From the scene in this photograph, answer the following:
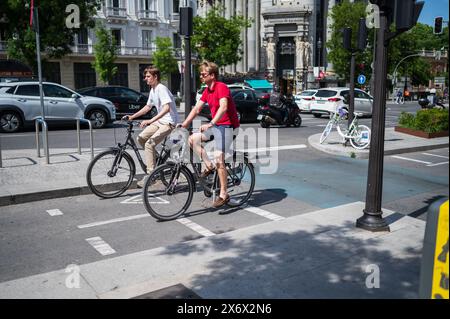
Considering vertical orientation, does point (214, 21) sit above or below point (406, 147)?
above

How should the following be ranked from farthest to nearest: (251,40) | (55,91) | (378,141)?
(251,40), (55,91), (378,141)

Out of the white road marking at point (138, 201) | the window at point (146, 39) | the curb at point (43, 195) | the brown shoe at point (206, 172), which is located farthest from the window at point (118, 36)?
the brown shoe at point (206, 172)

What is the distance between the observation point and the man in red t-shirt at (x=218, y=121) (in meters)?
5.73

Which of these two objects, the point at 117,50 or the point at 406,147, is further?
the point at 117,50

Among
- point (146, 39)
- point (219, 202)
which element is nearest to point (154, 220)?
point (219, 202)

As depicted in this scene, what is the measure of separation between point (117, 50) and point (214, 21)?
13091mm

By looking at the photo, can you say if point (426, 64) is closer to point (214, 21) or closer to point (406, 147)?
point (214, 21)

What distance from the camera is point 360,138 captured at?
37.9 feet

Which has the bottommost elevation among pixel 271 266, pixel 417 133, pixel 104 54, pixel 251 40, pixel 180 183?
pixel 271 266

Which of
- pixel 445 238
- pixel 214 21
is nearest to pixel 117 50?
pixel 214 21

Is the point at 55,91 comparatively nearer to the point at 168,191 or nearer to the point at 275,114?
the point at 275,114

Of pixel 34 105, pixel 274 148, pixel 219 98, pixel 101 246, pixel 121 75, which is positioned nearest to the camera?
pixel 101 246

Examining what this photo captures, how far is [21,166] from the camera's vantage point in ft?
27.9

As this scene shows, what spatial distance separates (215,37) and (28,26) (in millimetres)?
19570
